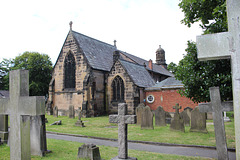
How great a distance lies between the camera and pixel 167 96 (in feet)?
72.3

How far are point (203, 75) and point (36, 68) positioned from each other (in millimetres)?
36291

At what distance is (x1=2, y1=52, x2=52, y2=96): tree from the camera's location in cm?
3766

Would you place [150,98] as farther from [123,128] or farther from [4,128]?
[123,128]

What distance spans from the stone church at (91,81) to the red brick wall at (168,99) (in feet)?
5.16

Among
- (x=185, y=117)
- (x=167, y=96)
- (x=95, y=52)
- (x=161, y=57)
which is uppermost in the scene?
(x=161, y=57)

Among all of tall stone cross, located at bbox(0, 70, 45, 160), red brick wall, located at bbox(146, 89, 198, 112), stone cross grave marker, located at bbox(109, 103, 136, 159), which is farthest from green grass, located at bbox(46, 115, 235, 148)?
red brick wall, located at bbox(146, 89, 198, 112)

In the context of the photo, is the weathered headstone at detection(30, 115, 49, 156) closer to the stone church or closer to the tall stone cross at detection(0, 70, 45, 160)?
the tall stone cross at detection(0, 70, 45, 160)

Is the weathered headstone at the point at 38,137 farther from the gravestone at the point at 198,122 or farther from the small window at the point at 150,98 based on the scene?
the small window at the point at 150,98

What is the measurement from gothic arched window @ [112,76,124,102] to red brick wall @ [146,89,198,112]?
127 inches

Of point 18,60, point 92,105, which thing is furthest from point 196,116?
point 18,60

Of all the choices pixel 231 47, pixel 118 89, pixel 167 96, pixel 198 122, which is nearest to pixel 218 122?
pixel 231 47

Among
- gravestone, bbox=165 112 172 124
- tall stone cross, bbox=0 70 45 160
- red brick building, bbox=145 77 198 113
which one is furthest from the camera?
red brick building, bbox=145 77 198 113

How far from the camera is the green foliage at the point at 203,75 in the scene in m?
8.30

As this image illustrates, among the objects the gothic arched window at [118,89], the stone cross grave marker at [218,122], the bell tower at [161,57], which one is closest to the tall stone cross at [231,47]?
the stone cross grave marker at [218,122]
